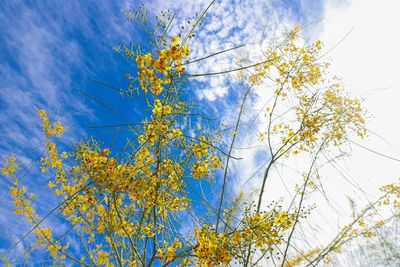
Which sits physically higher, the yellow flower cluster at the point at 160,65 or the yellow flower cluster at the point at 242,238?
the yellow flower cluster at the point at 160,65

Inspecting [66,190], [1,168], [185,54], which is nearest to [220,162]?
[185,54]

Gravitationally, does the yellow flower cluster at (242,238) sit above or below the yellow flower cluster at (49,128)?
below

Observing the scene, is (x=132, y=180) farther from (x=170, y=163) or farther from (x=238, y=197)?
(x=238, y=197)

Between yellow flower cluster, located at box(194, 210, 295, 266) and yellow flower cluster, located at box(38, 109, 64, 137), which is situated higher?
yellow flower cluster, located at box(38, 109, 64, 137)

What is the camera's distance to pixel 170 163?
304 cm

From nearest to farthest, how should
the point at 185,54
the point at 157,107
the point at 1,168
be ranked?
the point at 185,54
the point at 157,107
the point at 1,168

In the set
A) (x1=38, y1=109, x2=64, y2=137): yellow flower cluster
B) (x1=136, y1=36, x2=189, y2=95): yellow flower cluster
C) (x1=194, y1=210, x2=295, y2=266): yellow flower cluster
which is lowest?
(x1=194, y1=210, x2=295, y2=266): yellow flower cluster

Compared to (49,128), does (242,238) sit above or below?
below

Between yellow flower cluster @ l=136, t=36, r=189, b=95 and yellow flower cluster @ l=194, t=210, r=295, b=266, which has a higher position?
yellow flower cluster @ l=136, t=36, r=189, b=95

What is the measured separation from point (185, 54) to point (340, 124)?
2175mm

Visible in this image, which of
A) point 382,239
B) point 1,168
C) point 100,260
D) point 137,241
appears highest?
point 1,168

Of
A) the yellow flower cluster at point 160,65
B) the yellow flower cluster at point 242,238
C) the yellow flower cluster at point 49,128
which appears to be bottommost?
the yellow flower cluster at point 242,238

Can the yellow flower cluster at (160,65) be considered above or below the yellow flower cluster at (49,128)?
below

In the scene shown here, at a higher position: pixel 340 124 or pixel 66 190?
pixel 66 190
